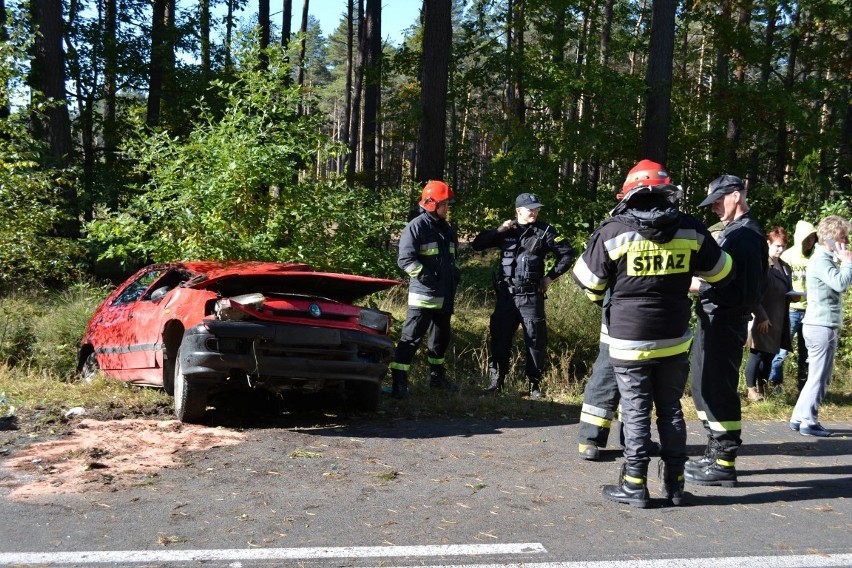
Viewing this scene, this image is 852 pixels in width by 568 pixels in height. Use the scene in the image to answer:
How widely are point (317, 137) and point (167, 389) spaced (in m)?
3.42

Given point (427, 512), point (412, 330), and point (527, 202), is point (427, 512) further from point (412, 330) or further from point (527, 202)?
point (527, 202)

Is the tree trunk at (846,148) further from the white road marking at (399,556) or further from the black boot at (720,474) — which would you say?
the white road marking at (399,556)

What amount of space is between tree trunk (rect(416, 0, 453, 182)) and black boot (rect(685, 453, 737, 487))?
346 inches

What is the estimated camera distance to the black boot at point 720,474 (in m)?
5.61

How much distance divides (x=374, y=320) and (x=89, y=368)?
4.12 metres

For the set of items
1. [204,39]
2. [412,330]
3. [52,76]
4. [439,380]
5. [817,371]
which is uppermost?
[204,39]

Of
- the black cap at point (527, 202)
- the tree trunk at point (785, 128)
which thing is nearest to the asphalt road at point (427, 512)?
the black cap at point (527, 202)

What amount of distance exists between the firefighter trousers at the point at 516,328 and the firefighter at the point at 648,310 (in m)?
3.63

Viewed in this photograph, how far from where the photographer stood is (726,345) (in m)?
5.67

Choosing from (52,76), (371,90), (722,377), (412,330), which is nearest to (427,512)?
(722,377)

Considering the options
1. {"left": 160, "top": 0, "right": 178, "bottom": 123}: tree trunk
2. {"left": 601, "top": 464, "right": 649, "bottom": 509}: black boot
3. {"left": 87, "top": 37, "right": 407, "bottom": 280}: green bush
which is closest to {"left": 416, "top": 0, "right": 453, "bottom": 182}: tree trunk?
{"left": 87, "top": 37, "right": 407, "bottom": 280}: green bush

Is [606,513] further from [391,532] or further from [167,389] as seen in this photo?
[167,389]

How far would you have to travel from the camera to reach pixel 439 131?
13812 mm

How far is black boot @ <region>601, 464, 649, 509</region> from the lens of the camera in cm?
504
